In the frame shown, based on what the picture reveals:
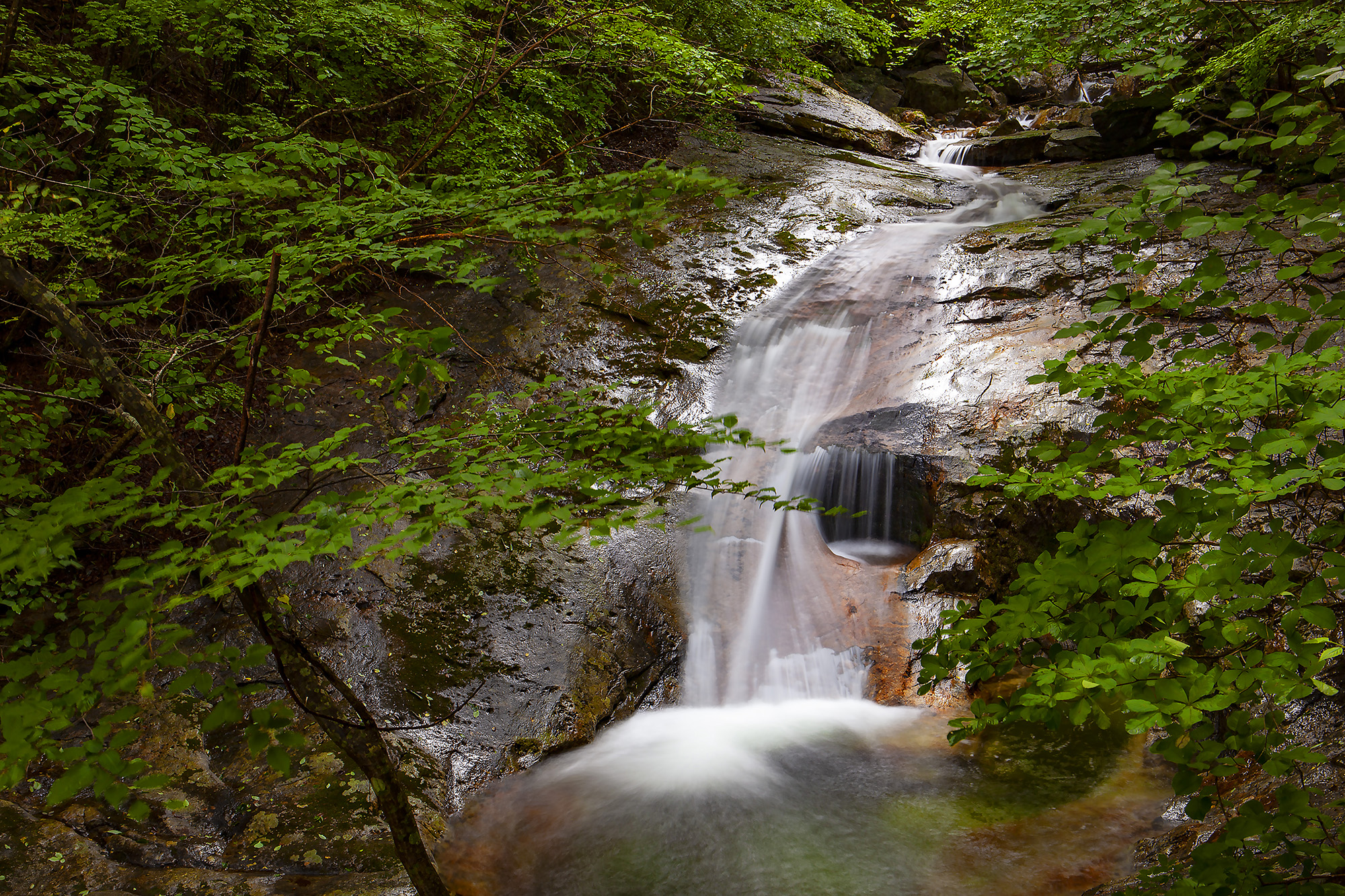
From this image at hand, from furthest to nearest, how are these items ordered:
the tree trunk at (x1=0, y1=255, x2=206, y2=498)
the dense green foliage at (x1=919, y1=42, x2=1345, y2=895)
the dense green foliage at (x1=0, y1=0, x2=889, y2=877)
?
the tree trunk at (x1=0, y1=255, x2=206, y2=498), the dense green foliage at (x1=0, y1=0, x2=889, y2=877), the dense green foliage at (x1=919, y1=42, x2=1345, y2=895)

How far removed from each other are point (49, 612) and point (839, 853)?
20.6ft

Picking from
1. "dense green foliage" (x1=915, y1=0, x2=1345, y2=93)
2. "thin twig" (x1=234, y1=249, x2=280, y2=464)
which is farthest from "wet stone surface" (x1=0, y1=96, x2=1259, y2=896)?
"dense green foliage" (x1=915, y1=0, x2=1345, y2=93)

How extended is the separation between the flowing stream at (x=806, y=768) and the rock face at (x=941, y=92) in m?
13.9

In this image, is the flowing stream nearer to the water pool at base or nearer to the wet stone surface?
the water pool at base

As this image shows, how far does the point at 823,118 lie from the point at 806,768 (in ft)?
39.4

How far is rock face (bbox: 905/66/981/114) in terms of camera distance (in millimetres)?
18156

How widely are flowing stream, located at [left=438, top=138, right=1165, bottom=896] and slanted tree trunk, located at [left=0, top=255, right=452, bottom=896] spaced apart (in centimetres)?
142

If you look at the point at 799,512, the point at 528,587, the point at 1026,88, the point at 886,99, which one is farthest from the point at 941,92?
the point at 528,587

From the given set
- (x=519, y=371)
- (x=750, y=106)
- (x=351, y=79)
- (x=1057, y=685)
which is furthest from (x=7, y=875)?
(x=750, y=106)

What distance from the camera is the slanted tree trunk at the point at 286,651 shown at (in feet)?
7.82

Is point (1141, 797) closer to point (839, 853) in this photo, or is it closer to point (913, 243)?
point (839, 853)

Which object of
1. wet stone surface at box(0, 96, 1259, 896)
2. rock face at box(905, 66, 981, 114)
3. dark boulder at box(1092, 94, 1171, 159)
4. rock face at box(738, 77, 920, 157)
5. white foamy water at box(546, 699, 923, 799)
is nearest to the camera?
wet stone surface at box(0, 96, 1259, 896)

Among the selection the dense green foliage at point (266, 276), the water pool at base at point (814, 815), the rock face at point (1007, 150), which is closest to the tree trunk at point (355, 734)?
the dense green foliage at point (266, 276)

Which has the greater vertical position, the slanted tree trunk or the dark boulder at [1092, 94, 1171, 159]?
the dark boulder at [1092, 94, 1171, 159]
